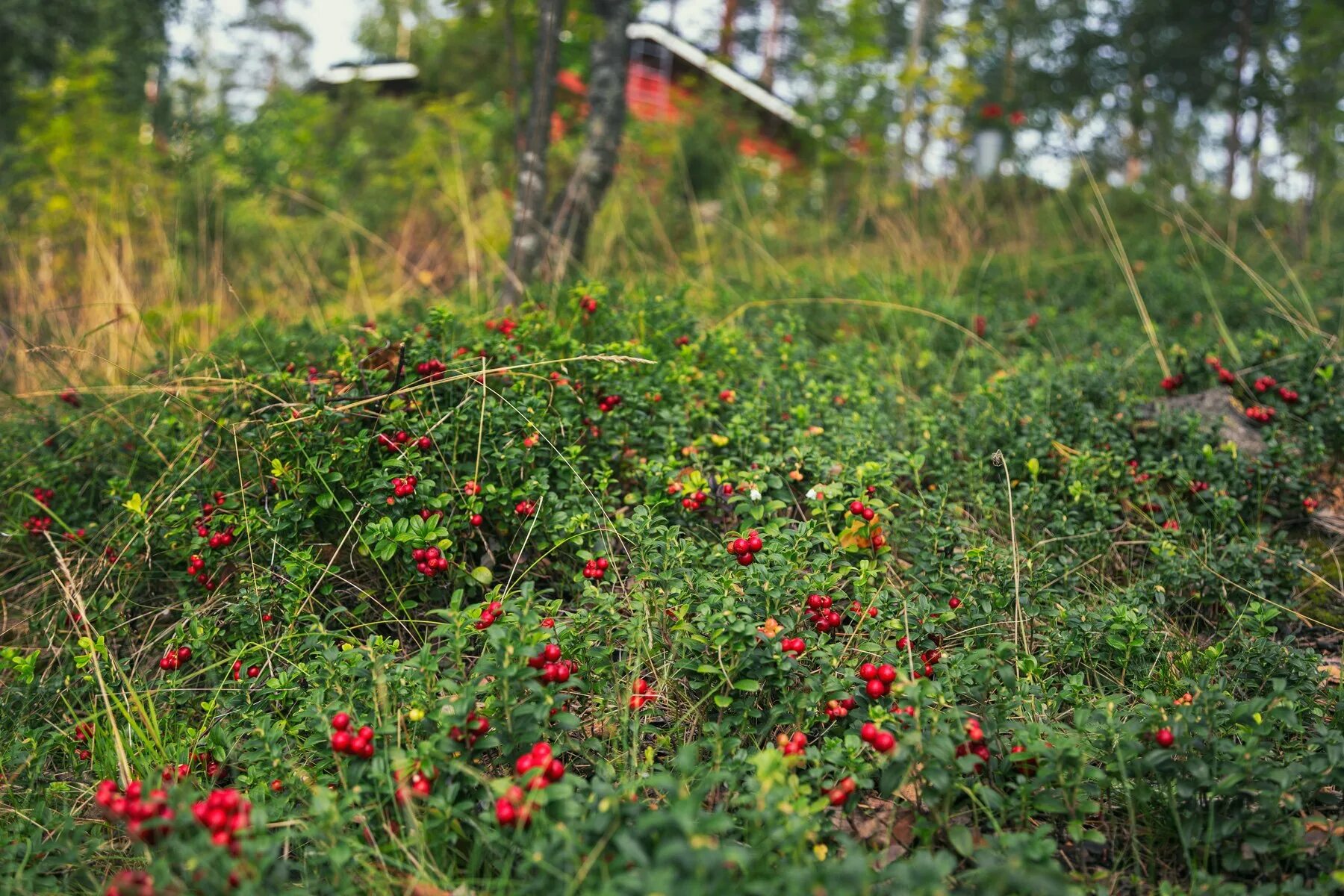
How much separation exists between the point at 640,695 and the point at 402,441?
103cm

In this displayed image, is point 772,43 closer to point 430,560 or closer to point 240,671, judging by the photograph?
point 430,560

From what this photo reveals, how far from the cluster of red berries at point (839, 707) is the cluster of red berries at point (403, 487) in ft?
3.85

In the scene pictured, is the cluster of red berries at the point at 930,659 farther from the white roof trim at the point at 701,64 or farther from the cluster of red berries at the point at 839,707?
the white roof trim at the point at 701,64

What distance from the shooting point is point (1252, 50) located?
1488 cm

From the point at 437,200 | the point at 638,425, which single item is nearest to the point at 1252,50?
the point at 437,200

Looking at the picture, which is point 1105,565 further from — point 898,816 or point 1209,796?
point 898,816

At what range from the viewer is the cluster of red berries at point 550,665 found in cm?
167

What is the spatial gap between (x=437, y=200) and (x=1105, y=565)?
6.15 metres

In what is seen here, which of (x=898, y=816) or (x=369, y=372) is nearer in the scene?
(x=898, y=816)

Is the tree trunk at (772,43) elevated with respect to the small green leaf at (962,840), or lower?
elevated

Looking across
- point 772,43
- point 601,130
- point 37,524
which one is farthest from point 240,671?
point 772,43

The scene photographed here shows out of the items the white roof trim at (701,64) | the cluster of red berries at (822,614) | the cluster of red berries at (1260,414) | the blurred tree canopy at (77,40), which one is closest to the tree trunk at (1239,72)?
the white roof trim at (701,64)

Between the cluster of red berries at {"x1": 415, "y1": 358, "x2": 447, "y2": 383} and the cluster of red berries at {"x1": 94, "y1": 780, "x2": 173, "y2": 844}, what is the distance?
55.9 inches

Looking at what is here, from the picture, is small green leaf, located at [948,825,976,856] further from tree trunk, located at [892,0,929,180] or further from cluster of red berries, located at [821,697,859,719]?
tree trunk, located at [892,0,929,180]
